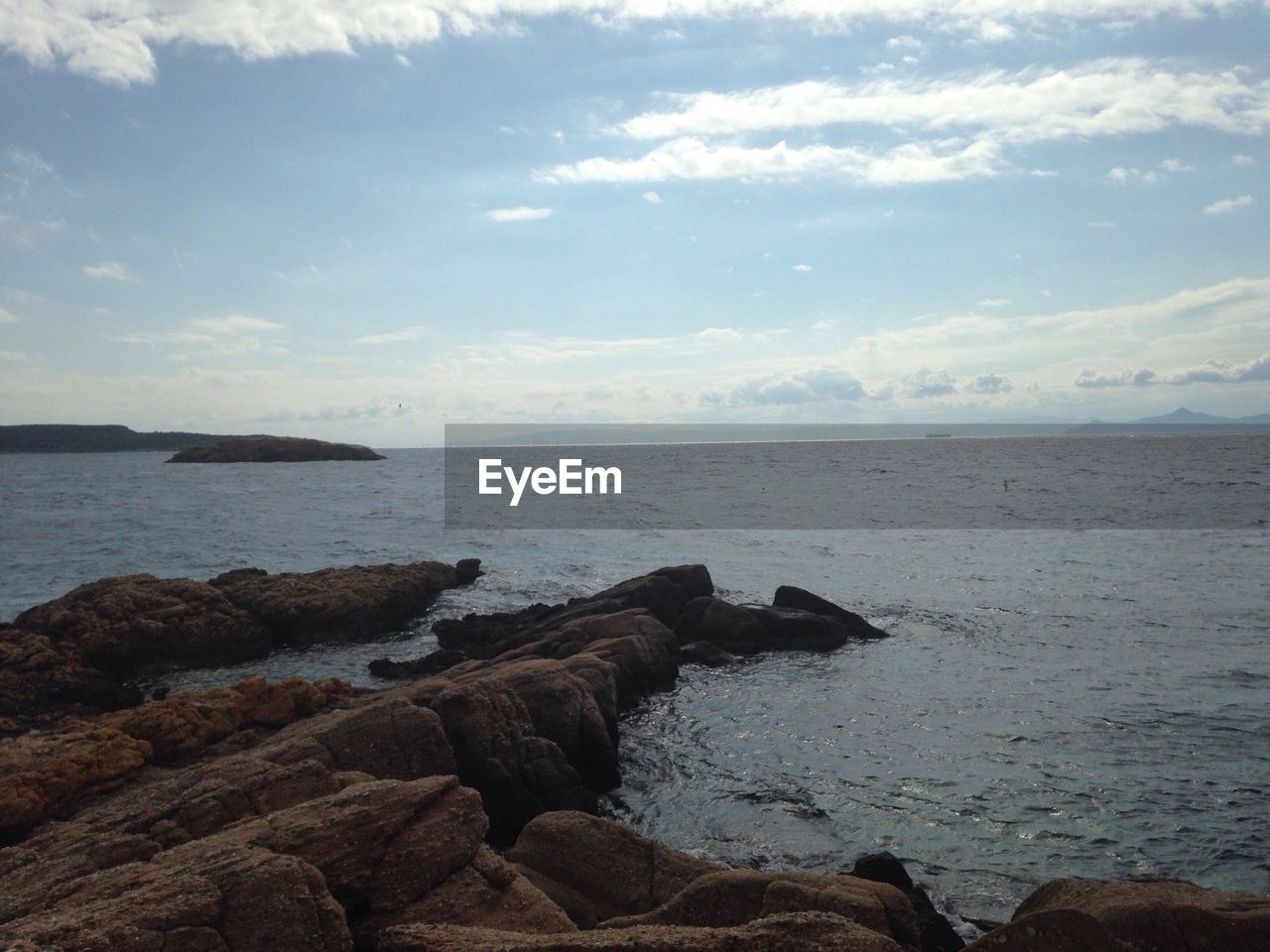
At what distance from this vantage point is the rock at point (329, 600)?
73.5 feet

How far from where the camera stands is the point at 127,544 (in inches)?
1503

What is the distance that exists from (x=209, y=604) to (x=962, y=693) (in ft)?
56.5

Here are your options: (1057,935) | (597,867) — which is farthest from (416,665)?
(1057,935)

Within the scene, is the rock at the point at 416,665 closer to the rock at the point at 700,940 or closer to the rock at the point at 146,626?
the rock at the point at 146,626

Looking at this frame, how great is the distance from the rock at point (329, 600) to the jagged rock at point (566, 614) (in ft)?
5.52

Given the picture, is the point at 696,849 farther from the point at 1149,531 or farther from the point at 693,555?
the point at 1149,531

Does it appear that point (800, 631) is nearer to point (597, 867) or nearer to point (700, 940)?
point (597, 867)

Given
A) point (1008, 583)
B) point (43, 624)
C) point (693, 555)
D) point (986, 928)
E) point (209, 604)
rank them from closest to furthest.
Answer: point (986, 928)
point (43, 624)
point (209, 604)
point (1008, 583)
point (693, 555)

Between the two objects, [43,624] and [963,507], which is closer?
[43,624]

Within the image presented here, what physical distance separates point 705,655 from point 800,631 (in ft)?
9.57

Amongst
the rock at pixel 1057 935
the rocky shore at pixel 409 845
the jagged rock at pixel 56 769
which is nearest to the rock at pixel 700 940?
→ the rocky shore at pixel 409 845

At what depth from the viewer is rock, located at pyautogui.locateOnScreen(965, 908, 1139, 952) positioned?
17.7ft

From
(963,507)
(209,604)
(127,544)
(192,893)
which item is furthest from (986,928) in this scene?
(963,507)

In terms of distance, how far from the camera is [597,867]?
Result: 8.21 m
